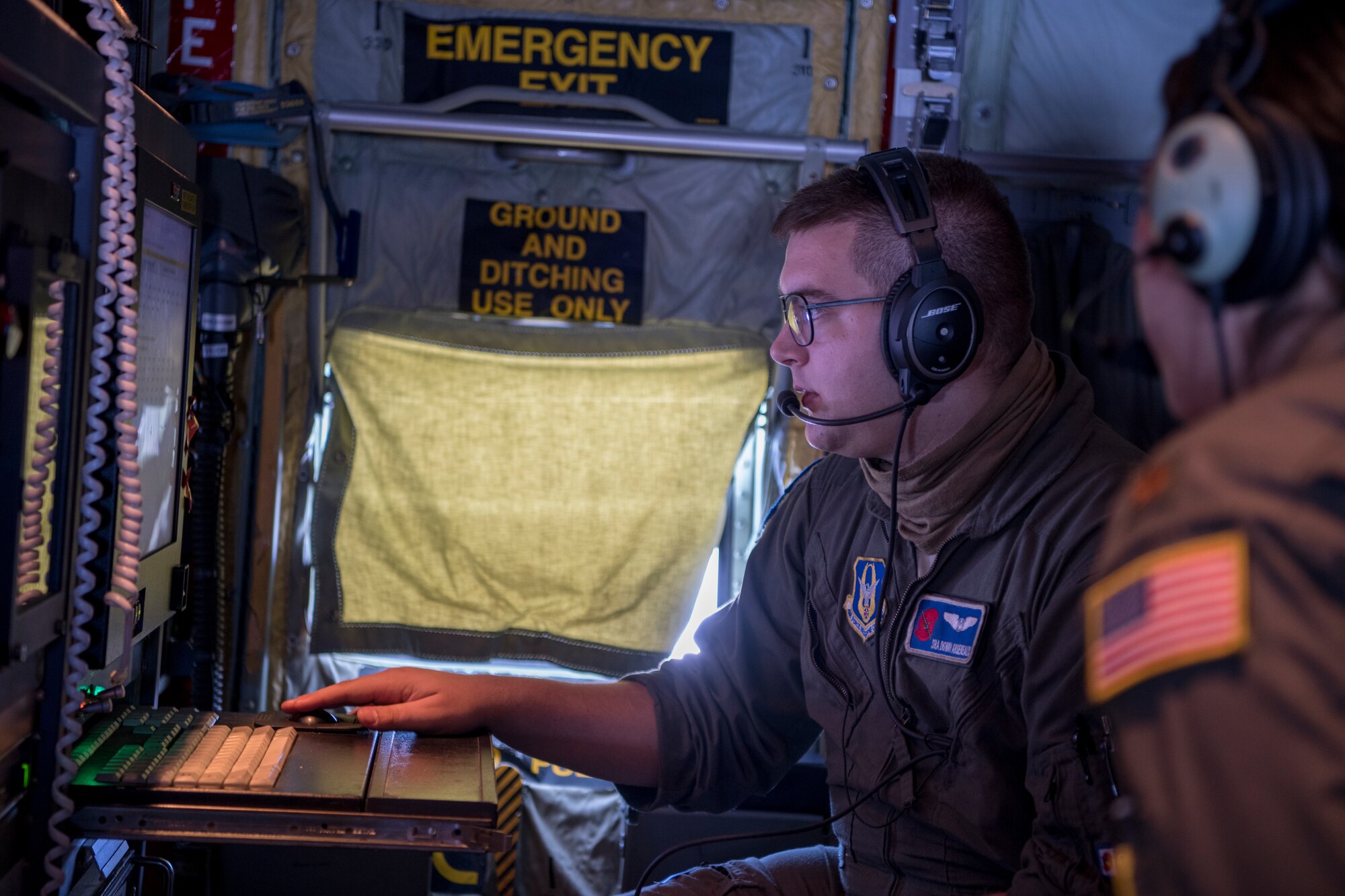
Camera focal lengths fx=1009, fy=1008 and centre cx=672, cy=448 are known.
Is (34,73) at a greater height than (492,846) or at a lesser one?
greater

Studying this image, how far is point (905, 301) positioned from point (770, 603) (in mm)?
594

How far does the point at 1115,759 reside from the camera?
1102mm

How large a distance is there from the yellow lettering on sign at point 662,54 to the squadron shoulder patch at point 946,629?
1.73m

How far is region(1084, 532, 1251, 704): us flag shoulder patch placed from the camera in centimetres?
50

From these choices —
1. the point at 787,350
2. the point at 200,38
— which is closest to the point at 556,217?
the point at 200,38

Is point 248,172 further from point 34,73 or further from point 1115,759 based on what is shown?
point 1115,759

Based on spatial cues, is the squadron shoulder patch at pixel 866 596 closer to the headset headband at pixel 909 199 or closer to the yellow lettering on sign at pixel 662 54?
the headset headband at pixel 909 199

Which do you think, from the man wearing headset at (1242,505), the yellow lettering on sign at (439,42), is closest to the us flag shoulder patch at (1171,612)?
the man wearing headset at (1242,505)

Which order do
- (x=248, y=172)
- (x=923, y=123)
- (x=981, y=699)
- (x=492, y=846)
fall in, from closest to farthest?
1. (x=492, y=846)
2. (x=981, y=699)
3. (x=248, y=172)
4. (x=923, y=123)

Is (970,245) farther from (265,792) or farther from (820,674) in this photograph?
(265,792)

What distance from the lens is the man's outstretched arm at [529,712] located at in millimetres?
1361

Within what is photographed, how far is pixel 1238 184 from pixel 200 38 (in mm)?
2717

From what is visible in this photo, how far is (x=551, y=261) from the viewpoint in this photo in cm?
268

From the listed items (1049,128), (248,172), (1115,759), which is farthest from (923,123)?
(1115,759)
